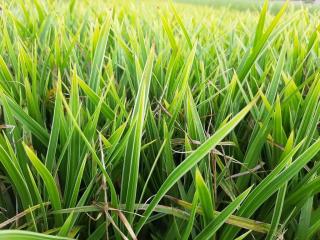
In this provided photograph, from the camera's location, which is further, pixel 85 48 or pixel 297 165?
pixel 85 48

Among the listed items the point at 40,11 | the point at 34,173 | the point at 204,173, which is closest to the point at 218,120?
the point at 204,173

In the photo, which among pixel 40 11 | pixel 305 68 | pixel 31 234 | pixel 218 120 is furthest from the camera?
pixel 40 11

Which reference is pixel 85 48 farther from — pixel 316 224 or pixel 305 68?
pixel 316 224

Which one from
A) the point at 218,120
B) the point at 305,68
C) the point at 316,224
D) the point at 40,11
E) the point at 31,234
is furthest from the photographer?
the point at 40,11

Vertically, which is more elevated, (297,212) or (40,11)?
(40,11)

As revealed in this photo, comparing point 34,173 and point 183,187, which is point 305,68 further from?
point 34,173

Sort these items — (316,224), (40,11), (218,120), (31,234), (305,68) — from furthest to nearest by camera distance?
(40,11) → (305,68) → (218,120) → (316,224) → (31,234)

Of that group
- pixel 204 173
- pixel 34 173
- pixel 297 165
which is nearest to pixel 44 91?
pixel 34 173

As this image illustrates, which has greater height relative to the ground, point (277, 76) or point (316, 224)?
point (277, 76)

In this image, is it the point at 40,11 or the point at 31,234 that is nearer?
the point at 31,234
